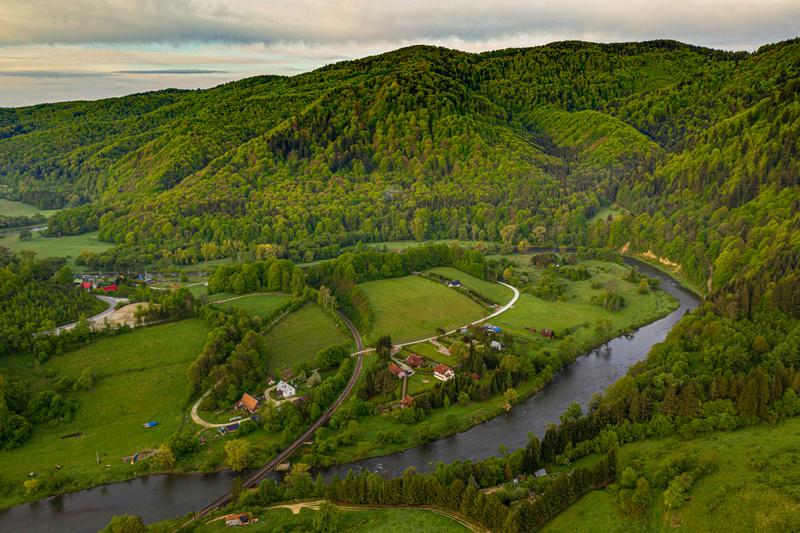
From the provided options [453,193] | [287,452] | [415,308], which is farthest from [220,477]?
[453,193]

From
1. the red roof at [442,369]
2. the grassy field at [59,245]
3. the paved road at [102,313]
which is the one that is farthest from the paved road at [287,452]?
the grassy field at [59,245]

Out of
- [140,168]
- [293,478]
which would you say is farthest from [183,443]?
[140,168]

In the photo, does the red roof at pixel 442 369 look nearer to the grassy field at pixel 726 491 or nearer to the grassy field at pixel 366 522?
the grassy field at pixel 726 491

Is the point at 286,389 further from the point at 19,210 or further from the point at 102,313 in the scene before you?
the point at 19,210

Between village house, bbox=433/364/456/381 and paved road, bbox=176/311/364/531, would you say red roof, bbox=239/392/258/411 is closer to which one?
paved road, bbox=176/311/364/531

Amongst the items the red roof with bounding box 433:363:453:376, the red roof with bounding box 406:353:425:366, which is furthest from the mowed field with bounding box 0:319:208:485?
the red roof with bounding box 433:363:453:376

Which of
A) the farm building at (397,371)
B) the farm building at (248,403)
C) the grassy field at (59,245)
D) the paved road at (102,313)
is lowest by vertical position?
the farm building at (248,403)
